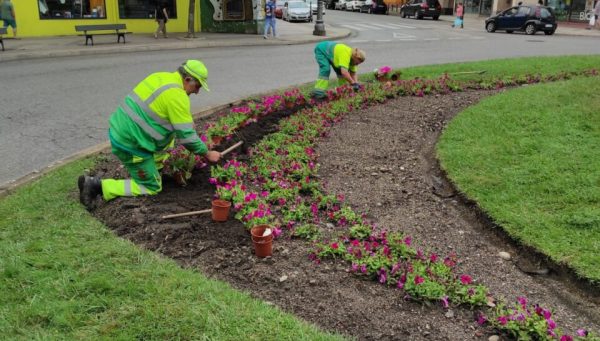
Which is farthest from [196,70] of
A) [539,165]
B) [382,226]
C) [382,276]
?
[539,165]

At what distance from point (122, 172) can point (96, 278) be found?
2396mm

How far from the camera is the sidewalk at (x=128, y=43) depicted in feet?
54.1

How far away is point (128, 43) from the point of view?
19.2m

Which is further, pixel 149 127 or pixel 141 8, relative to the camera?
pixel 141 8

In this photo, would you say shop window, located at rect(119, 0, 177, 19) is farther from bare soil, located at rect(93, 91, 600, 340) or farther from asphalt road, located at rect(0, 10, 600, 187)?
bare soil, located at rect(93, 91, 600, 340)

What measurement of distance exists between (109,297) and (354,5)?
51.1 metres

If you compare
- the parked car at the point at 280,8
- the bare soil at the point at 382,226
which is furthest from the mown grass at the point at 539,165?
the parked car at the point at 280,8

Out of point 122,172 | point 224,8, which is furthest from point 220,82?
point 224,8

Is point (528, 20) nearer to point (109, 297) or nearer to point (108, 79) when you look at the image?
point (108, 79)

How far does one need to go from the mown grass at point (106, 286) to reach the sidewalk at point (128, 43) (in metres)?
13.0

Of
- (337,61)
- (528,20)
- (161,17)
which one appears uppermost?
(161,17)

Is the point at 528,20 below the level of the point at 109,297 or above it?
above

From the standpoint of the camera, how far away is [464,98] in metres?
9.23

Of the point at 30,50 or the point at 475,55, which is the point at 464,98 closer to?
the point at 475,55
